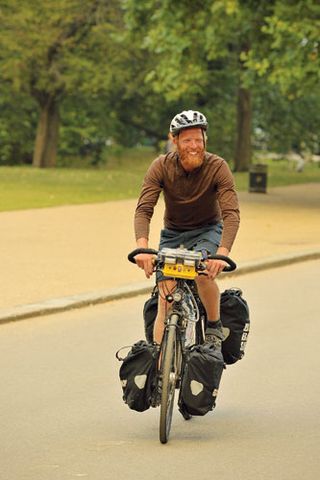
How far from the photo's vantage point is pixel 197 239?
7629mm

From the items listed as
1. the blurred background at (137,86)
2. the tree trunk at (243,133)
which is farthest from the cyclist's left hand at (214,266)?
the tree trunk at (243,133)

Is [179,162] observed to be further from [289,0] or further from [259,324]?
[289,0]

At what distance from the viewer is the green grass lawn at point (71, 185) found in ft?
A: 89.6

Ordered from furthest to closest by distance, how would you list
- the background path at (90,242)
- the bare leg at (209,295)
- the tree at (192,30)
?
the tree at (192,30) < the background path at (90,242) < the bare leg at (209,295)

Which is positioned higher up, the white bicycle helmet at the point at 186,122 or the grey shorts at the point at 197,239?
the white bicycle helmet at the point at 186,122

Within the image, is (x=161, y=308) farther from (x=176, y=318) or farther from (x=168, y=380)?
(x=168, y=380)

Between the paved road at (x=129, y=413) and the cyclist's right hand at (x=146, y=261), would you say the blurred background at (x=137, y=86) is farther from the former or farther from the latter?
the cyclist's right hand at (x=146, y=261)

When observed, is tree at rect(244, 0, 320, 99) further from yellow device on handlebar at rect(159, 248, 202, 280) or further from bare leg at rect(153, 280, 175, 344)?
yellow device on handlebar at rect(159, 248, 202, 280)

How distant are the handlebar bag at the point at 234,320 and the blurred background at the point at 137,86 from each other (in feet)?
56.4

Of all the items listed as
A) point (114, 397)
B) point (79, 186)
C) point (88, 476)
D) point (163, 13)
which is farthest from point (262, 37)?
Answer: point (88, 476)

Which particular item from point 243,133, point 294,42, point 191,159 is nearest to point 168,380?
point 191,159

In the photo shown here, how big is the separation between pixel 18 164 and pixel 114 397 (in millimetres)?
43715

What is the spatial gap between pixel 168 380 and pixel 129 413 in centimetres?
106

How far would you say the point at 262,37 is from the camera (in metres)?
28.9
